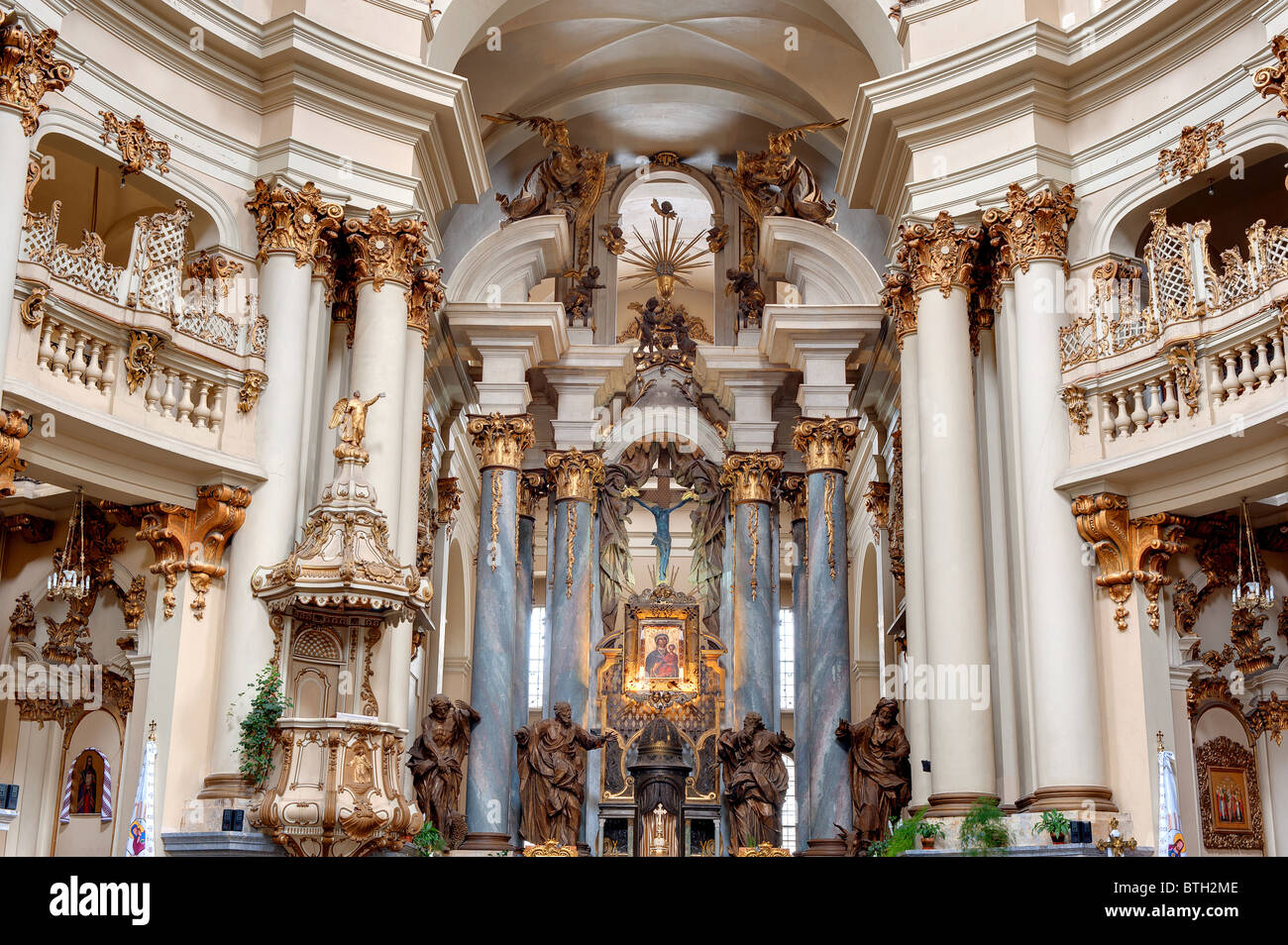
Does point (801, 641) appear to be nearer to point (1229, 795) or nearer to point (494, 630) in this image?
point (494, 630)

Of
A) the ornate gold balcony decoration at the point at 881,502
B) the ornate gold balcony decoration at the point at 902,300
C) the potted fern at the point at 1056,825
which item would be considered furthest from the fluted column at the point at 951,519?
the ornate gold balcony decoration at the point at 881,502

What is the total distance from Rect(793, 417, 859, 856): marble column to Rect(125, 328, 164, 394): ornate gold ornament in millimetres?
8909

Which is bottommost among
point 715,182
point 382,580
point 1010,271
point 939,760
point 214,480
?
point 939,760

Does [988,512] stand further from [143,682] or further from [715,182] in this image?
[715,182]

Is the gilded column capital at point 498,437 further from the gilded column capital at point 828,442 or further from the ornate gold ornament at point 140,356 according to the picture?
the ornate gold ornament at point 140,356

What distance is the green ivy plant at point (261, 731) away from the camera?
11.6m

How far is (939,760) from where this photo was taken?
12766mm

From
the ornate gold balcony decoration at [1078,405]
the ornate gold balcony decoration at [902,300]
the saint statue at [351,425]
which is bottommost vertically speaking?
the saint statue at [351,425]

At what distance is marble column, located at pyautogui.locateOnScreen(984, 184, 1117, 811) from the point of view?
11.9 m

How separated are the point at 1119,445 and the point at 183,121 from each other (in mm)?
9251

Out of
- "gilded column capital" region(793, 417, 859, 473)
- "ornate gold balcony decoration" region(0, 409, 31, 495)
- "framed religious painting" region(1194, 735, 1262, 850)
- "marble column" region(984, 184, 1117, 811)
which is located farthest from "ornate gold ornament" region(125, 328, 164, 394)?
"framed religious painting" region(1194, 735, 1262, 850)

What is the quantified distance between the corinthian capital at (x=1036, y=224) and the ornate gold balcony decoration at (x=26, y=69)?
855cm

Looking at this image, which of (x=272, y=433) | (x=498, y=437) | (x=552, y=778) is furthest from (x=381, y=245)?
(x=552, y=778)
